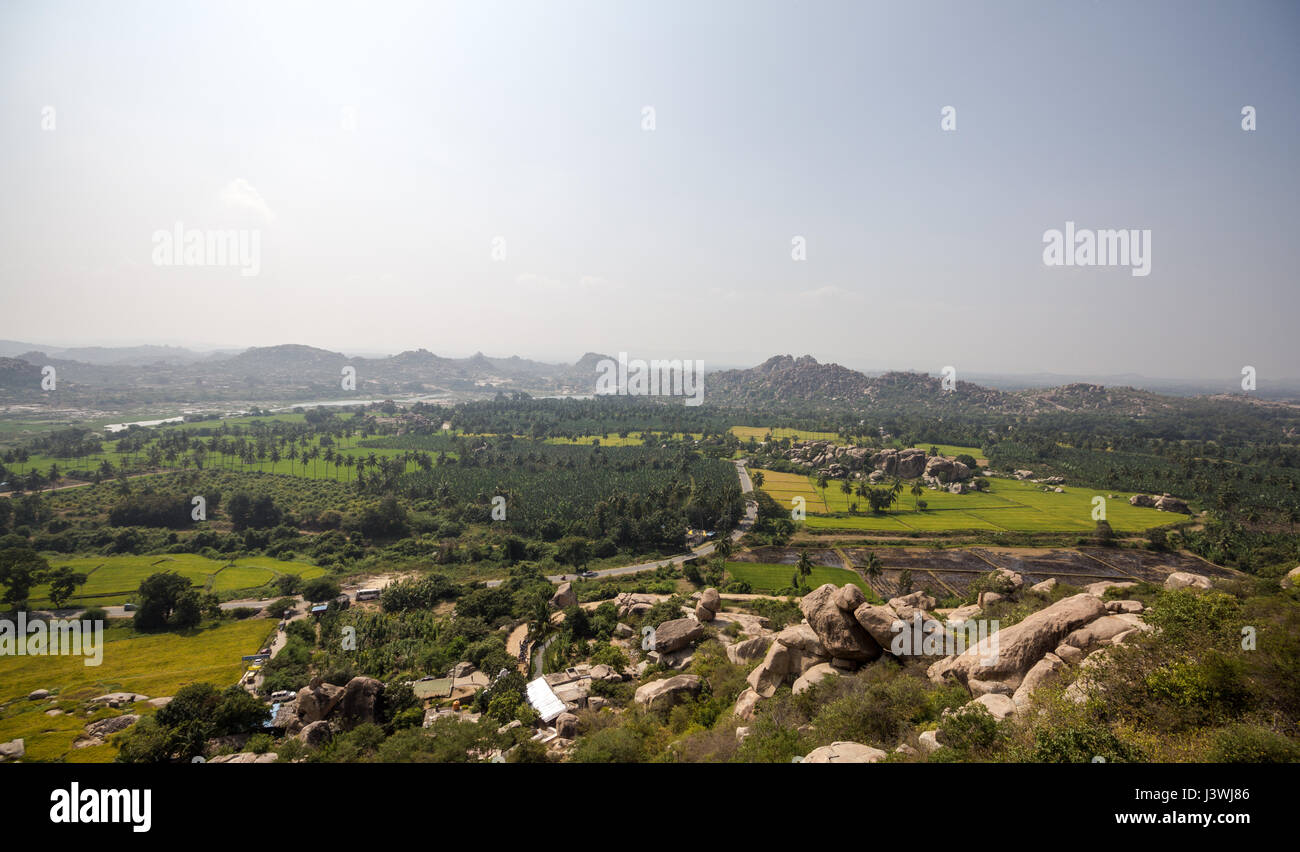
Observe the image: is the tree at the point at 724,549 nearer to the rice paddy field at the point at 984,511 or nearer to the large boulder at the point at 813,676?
the rice paddy field at the point at 984,511

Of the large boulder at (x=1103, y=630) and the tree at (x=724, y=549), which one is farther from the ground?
the large boulder at (x=1103, y=630)

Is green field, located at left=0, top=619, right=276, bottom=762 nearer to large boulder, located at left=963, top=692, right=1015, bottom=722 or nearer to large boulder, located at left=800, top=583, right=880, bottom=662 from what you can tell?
large boulder, located at left=800, top=583, right=880, bottom=662

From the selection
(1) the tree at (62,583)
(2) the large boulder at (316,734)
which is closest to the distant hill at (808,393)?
(1) the tree at (62,583)

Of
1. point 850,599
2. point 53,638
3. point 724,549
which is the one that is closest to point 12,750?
point 53,638

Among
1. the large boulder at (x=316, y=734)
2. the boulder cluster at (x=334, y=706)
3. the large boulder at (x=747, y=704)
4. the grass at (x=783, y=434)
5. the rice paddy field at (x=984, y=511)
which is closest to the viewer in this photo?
the large boulder at (x=747, y=704)

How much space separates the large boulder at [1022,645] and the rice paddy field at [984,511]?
36.1m

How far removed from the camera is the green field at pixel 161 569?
3381cm
